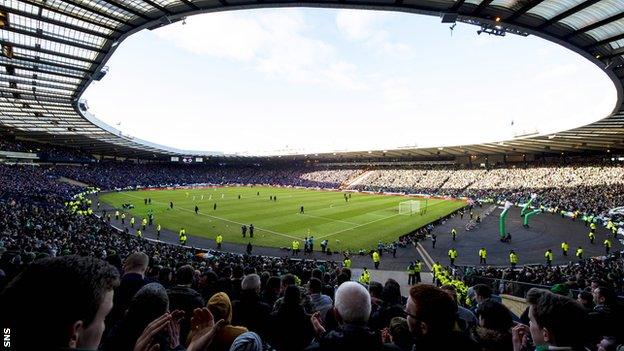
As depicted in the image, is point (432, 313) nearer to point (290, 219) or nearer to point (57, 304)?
point (57, 304)

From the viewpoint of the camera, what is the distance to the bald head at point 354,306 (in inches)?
113

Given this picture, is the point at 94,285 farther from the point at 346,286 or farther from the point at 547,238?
the point at 547,238

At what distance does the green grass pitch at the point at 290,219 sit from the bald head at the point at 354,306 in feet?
81.1

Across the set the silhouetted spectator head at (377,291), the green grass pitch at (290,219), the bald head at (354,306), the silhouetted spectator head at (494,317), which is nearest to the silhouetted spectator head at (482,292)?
the silhouetted spectator head at (377,291)

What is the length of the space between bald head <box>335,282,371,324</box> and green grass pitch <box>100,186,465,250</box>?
2471cm

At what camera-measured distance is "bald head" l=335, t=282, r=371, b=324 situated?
2.86 meters

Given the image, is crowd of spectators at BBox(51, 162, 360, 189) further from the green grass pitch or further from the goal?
the goal

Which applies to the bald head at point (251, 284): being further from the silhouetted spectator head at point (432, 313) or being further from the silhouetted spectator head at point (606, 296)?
the silhouetted spectator head at point (606, 296)

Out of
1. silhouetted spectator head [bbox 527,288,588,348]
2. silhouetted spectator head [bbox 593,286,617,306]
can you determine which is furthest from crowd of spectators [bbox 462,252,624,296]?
silhouetted spectator head [bbox 527,288,588,348]

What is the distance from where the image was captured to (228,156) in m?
95.6

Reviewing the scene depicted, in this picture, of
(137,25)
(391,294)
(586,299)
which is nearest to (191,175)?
(137,25)

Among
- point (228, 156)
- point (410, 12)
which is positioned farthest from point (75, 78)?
point (228, 156)

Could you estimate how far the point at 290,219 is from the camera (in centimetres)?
3856

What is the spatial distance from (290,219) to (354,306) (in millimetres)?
35990
